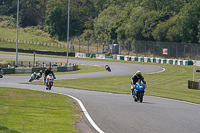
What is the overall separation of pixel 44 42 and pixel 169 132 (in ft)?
313

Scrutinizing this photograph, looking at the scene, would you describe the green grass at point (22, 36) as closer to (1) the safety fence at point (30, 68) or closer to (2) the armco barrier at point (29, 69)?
(1) the safety fence at point (30, 68)

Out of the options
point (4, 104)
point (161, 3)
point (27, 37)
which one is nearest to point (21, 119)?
point (4, 104)

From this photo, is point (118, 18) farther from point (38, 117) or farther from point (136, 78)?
point (38, 117)

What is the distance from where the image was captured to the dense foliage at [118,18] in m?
76.5

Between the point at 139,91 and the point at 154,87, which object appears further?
the point at 154,87

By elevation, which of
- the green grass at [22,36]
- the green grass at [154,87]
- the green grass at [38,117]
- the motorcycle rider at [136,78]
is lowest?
the green grass at [154,87]

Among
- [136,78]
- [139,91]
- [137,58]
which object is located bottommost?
[139,91]

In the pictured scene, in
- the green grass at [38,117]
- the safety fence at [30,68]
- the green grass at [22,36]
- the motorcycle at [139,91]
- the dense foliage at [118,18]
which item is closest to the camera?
the green grass at [38,117]

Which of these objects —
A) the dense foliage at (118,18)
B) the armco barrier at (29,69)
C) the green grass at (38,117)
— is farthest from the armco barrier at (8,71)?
the dense foliage at (118,18)

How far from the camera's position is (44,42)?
339ft

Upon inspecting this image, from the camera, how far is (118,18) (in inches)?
4240

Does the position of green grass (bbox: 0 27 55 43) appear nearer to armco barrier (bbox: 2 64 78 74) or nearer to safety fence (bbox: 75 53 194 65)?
safety fence (bbox: 75 53 194 65)

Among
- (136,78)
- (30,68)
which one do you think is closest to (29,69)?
(30,68)

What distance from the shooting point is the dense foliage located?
7650 cm
